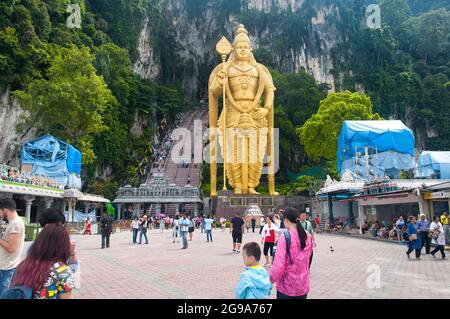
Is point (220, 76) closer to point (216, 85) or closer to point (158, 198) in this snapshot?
point (216, 85)

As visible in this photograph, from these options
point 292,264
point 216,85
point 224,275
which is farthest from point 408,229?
point 216,85

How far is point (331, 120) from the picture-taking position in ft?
92.1

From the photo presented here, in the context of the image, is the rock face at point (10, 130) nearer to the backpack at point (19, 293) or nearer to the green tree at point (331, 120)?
the green tree at point (331, 120)

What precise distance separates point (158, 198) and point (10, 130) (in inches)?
409

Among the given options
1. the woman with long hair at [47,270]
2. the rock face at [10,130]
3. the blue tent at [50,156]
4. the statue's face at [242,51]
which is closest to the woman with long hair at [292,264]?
the woman with long hair at [47,270]

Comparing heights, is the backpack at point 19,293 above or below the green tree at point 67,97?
below

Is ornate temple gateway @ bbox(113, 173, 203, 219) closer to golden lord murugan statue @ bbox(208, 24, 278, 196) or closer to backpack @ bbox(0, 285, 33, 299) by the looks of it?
golden lord murugan statue @ bbox(208, 24, 278, 196)

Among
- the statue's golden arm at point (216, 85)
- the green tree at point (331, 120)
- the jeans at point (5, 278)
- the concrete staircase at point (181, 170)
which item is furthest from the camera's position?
the concrete staircase at point (181, 170)

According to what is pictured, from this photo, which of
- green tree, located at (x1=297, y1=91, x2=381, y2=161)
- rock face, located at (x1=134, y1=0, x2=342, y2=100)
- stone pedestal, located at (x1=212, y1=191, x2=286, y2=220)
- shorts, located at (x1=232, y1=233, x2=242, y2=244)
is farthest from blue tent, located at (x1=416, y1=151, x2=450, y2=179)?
rock face, located at (x1=134, y1=0, x2=342, y2=100)

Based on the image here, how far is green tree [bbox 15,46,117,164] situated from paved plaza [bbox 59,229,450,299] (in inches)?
→ 587

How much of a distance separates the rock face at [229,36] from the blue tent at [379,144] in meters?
20.6

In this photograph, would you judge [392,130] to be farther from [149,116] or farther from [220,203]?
[149,116]

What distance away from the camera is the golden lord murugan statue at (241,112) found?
24.4m
